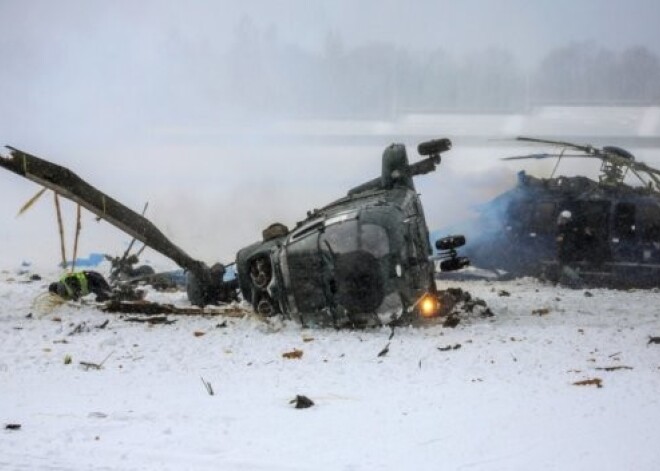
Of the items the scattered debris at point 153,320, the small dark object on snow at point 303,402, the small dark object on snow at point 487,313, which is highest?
the small dark object on snow at point 303,402

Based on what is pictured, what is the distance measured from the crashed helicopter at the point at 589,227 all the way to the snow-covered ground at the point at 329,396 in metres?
5.78

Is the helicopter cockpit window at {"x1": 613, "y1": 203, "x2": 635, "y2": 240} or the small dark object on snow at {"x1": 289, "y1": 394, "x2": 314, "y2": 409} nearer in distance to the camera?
the small dark object on snow at {"x1": 289, "y1": 394, "x2": 314, "y2": 409}

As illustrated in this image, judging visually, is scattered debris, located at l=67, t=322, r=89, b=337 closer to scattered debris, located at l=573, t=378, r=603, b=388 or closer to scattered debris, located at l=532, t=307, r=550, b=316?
scattered debris, located at l=573, t=378, r=603, b=388

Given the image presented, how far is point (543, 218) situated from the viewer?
57.0 feet

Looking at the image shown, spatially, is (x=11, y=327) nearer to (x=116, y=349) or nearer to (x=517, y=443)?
(x=116, y=349)

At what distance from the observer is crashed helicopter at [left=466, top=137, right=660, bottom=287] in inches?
642

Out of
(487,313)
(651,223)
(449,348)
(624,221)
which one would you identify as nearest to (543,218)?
(624,221)

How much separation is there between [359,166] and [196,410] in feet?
87.4

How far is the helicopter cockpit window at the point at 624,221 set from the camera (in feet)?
54.0

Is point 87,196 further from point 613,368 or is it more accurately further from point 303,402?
point 613,368

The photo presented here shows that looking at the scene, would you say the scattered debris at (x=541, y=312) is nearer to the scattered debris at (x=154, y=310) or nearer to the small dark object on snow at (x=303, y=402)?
the scattered debris at (x=154, y=310)

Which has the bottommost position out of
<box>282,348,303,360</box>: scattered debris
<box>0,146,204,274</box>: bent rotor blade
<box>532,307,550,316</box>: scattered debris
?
<box>532,307,550,316</box>: scattered debris

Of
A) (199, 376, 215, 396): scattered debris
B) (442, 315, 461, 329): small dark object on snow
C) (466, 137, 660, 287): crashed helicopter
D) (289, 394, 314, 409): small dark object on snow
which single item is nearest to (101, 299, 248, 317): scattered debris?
(442, 315, 461, 329): small dark object on snow

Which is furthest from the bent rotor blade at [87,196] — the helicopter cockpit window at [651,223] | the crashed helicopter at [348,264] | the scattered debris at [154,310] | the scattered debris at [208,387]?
the helicopter cockpit window at [651,223]
